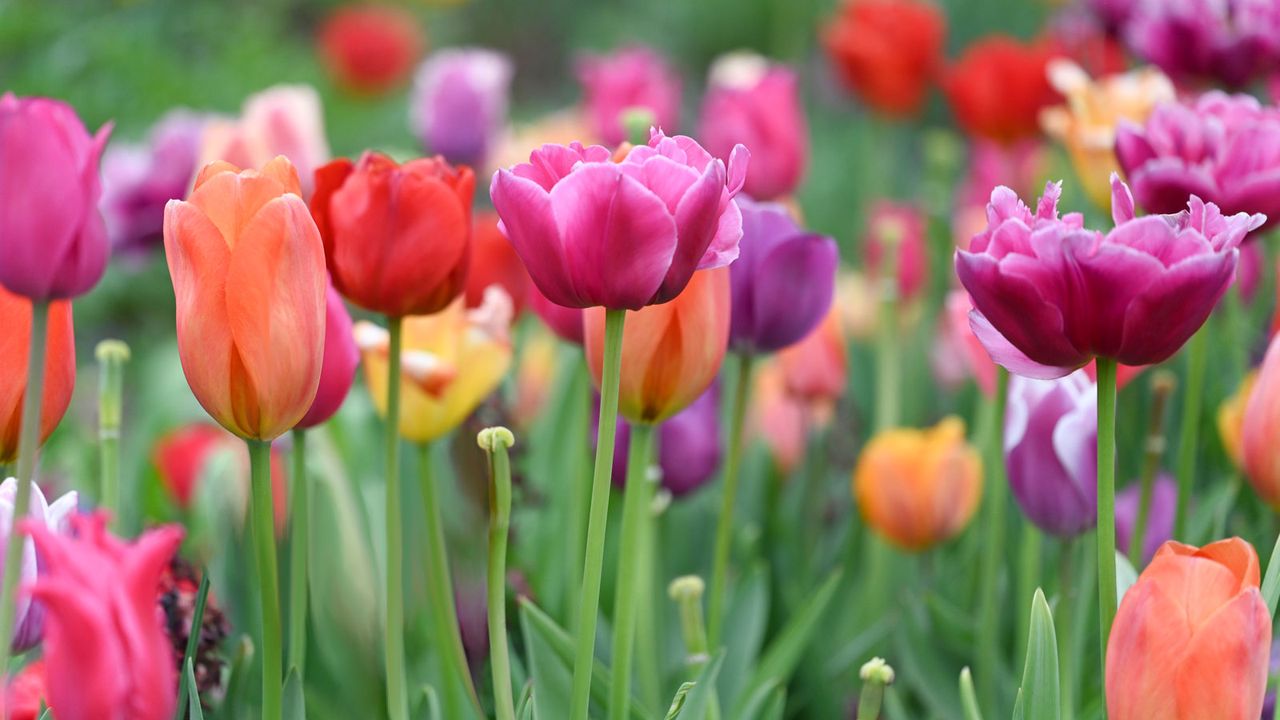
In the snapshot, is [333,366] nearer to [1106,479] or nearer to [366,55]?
[1106,479]

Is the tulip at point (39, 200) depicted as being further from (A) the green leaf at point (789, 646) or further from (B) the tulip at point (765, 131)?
(B) the tulip at point (765, 131)

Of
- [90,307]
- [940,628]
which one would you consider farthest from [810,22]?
[940,628]

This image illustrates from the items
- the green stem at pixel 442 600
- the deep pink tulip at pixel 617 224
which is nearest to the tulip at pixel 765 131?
the green stem at pixel 442 600

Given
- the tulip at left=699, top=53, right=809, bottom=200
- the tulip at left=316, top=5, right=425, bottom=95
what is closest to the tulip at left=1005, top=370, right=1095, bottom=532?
the tulip at left=699, top=53, right=809, bottom=200

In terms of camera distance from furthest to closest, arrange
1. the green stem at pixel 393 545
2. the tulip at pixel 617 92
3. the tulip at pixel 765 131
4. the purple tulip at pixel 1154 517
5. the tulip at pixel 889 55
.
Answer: the tulip at pixel 889 55
the tulip at pixel 617 92
the tulip at pixel 765 131
the purple tulip at pixel 1154 517
the green stem at pixel 393 545

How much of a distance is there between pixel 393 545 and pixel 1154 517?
576 millimetres

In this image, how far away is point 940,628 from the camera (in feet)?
3.16

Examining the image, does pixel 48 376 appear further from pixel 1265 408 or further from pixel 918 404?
pixel 918 404

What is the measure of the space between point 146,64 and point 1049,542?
168 centimetres

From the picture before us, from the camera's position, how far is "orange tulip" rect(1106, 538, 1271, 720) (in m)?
0.55

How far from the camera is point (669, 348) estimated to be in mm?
678

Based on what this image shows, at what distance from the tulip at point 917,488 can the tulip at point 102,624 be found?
616 millimetres

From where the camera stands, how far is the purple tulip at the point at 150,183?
138 centimetres

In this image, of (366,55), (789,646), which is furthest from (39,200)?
(366,55)
